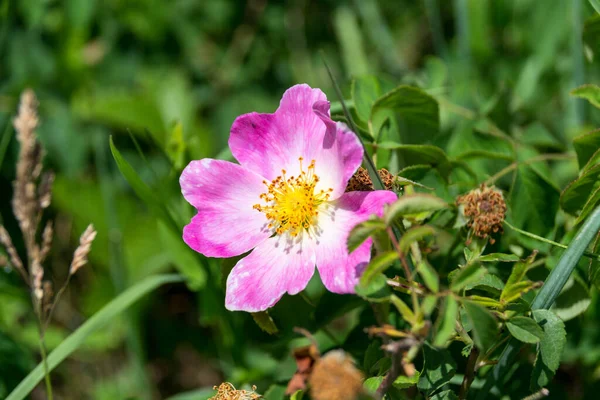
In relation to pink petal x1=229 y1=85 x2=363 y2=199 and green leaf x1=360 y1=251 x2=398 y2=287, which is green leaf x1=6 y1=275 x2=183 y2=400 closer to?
pink petal x1=229 y1=85 x2=363 y2=199

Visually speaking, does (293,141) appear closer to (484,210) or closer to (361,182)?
(361,182)

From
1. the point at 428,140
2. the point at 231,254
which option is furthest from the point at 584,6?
the point at 231,254

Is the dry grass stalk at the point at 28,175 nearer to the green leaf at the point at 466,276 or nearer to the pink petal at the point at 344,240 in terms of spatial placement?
the pink petal at the point at 344,240

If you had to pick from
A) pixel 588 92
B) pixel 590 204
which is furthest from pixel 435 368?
pixel 588 92

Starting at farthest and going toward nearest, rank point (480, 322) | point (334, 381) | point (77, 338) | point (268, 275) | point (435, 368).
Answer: point (77, 338)
point (268, 275)
point (435, 368)
point (480, 322)
point (334, 381)

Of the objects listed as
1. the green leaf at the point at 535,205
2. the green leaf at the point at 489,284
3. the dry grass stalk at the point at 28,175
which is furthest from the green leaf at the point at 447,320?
the dry grass stalk at the point at 28,175

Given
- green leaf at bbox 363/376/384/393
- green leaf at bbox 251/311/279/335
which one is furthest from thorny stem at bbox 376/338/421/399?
green leaf at bbox 251/311/279/335

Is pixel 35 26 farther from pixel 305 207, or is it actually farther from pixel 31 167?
pixel 305 207

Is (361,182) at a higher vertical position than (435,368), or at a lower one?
higher
